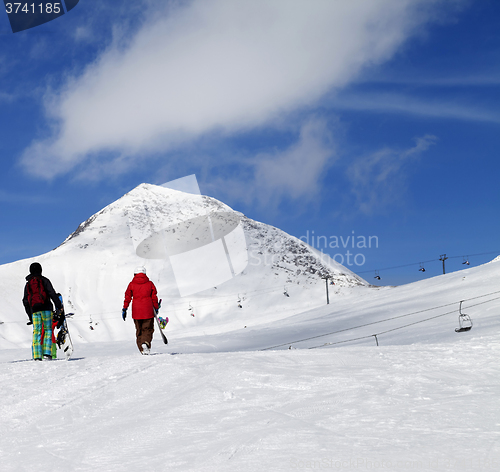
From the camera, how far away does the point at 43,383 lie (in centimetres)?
611

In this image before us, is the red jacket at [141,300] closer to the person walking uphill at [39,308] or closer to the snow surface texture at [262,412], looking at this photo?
the person walking uphill at [39,308]

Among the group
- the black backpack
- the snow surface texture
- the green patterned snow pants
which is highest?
the black backpack

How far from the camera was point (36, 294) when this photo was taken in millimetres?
9367

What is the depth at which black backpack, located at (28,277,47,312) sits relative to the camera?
9.34m

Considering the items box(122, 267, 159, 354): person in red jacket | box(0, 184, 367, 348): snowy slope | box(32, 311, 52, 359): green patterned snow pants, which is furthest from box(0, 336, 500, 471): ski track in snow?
box(0, 184, 367, 348): snowy slope

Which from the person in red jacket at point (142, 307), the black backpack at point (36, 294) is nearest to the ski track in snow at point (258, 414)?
the black backpack at point (36, 294)

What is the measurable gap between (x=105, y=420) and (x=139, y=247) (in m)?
112

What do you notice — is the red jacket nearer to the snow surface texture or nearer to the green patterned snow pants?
the green patterned snow pants

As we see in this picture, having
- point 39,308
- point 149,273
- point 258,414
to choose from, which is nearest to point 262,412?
point 258,414

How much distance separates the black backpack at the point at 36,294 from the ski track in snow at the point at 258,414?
2.20m

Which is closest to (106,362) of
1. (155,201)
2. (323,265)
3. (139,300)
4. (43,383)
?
(43,383)

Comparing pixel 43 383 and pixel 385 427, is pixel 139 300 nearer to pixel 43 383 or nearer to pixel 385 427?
pixel 43 383

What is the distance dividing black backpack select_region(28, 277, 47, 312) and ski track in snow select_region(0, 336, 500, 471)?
220cm

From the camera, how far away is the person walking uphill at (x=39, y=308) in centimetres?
933
